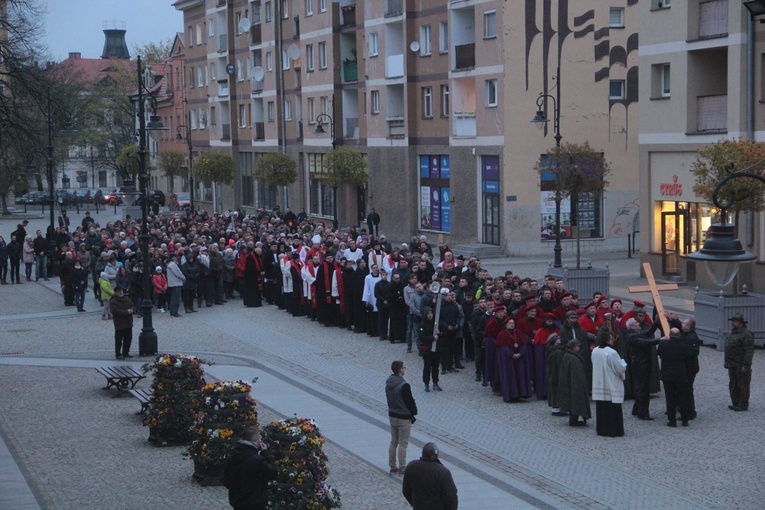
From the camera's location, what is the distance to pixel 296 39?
62562 mm

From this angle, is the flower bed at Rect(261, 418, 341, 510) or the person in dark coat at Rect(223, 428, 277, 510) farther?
the flower bed at Rect(261, 418, 341, 510)

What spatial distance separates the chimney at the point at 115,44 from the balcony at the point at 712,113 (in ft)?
494

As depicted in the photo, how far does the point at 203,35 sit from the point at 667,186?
52.8 meters

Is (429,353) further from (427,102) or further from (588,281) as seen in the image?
(427,102)

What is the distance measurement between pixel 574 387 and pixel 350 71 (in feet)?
135

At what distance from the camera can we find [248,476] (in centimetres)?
1084

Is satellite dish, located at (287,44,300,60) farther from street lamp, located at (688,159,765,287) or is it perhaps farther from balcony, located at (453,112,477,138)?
street lamp, located at (688,159,765,287)

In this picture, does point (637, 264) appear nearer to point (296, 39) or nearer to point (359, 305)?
point (359, 305)

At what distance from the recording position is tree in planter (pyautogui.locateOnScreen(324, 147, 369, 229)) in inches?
1972

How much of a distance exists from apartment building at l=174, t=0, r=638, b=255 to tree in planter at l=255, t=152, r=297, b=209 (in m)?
2.16

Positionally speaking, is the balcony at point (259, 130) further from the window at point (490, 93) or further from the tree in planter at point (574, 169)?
the tree in planter at point (574, 169)

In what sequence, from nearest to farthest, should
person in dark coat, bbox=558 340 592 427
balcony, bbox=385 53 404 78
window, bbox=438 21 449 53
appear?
1. person in dark coat, bbox=558 340 592 427
2. window, bbox=438 21 449 53
3. balcony, bbox=385 53 404 78

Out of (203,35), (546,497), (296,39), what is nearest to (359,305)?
(546,497)

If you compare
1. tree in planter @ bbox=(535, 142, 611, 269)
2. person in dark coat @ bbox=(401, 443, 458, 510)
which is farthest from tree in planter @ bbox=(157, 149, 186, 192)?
person in dark coat @ bbox=(401, 443, 458, 510)
